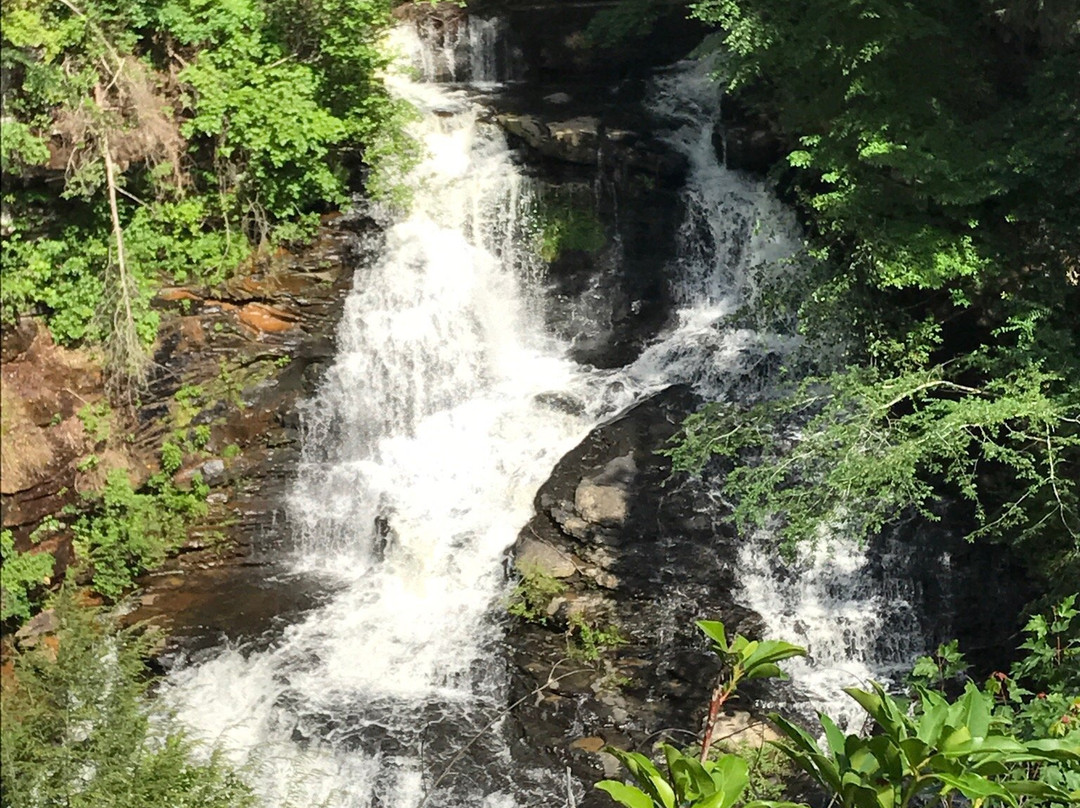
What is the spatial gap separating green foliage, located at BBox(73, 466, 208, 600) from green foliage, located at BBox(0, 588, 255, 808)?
3818 millimetres

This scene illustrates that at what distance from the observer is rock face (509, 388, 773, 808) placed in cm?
822

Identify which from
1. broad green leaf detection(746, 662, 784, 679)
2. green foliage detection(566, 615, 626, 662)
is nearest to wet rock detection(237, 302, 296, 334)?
green foliage detection(566, 615, 626, 662)

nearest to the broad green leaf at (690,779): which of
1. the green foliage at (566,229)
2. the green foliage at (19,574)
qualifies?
the green foliage at (19,574)

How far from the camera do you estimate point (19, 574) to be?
934 cm

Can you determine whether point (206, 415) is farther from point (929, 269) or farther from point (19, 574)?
point (929, 269)

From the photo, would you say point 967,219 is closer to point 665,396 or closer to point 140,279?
point 665,396

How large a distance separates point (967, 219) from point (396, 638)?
5781 mm

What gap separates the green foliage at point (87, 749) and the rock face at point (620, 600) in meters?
3.03

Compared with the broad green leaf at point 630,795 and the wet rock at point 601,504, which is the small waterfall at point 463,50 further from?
the broad green leaf at point 630,795

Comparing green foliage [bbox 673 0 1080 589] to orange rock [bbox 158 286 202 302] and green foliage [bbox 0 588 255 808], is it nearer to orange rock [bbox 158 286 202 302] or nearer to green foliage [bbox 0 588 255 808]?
green foliage [bbox 0 588 255 808]

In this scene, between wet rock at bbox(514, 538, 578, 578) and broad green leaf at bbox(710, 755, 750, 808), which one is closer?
broad green leaf at bbox(710, 755, 750, 808)

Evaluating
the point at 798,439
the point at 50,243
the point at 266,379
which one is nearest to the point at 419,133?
the point at 266,379

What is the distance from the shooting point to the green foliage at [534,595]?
355 inches

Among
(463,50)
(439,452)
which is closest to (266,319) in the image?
(439,452)
